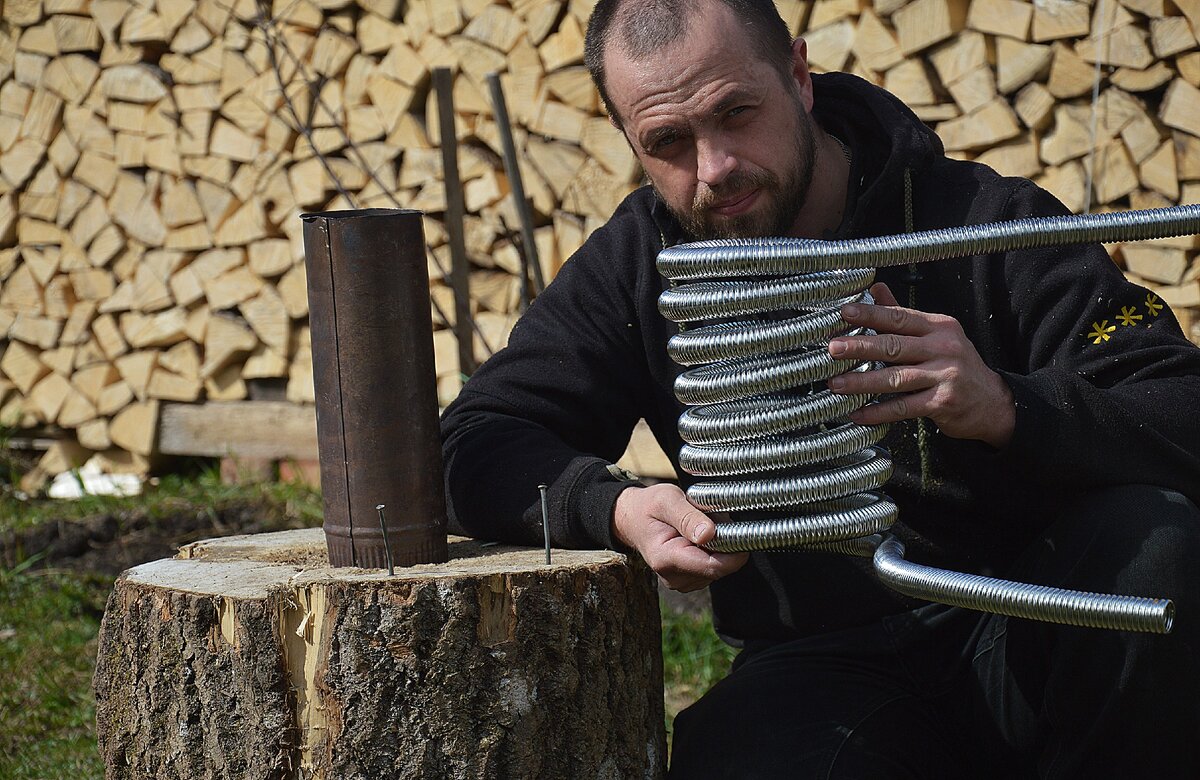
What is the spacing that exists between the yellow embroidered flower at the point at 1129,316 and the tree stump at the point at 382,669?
0.94 metres

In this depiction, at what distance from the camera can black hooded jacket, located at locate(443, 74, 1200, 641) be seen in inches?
82.9

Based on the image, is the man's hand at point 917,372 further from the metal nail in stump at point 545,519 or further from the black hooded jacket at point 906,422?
the metal nail in stump at point 545,519

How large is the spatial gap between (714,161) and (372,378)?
28.3 inches

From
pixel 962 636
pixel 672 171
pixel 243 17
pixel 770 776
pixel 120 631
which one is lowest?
pixel 770 776

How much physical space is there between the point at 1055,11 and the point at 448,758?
9.95ft

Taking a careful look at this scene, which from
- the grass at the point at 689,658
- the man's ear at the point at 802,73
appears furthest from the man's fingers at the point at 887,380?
the grass at the point at 689,658

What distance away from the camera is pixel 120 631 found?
2.28 meters

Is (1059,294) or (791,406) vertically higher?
(1059,294)

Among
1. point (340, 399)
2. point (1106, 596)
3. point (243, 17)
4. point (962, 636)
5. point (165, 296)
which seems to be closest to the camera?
point (1106, 596)

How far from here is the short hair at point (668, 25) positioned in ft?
7.87

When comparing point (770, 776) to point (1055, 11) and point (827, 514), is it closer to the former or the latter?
point (827, 514)

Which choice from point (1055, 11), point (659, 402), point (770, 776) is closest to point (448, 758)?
point (770, 776)

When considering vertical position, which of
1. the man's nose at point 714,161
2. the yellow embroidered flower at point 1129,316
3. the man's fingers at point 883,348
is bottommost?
the man's fingers at point 883,348

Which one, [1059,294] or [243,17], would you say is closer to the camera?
[1059,294]
